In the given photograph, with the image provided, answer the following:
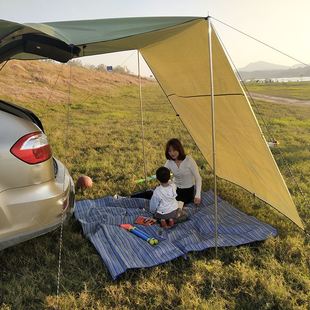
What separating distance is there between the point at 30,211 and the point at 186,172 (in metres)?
2.46

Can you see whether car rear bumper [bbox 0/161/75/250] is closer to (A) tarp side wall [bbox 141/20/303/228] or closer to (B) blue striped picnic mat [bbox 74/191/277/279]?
(B) blue striped picnic mat [bbox 74/191/277/279]

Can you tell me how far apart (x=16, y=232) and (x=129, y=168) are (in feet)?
13.0

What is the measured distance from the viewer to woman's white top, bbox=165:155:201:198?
5.00 meters

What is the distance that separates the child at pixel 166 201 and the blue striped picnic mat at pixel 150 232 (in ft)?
0.37

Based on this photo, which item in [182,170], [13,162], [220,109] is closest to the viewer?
[13,162]

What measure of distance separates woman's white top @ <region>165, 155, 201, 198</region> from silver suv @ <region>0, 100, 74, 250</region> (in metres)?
2.12

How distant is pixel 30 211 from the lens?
305 cm

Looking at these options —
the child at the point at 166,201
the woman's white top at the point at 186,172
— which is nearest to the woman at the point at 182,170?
the woman's white top at the point at 186,172

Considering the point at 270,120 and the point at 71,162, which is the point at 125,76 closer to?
the point at 270,120

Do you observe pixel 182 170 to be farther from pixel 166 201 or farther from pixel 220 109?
pixel 220 109

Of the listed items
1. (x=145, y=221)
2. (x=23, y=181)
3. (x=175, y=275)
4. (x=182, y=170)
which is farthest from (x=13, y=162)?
(x=182, y=170)

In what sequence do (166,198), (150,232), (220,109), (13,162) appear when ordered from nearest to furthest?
(13,162) < (150,232) < (166,198) < (220,109)

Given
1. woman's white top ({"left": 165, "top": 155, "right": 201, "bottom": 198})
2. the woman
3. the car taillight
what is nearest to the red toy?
the woman

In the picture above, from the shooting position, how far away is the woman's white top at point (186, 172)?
5.00m
